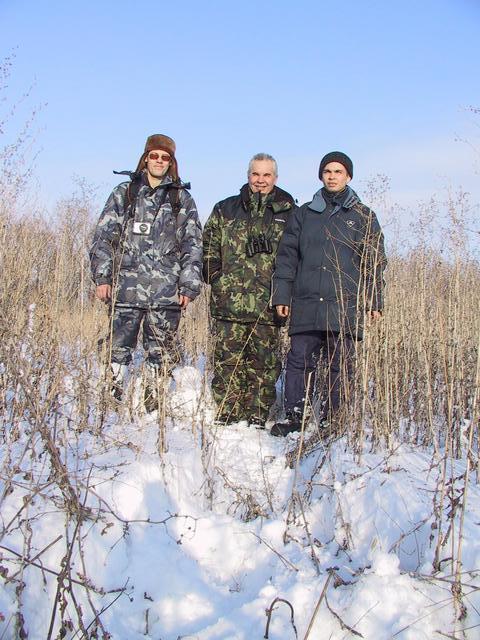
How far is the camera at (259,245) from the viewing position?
3.72m

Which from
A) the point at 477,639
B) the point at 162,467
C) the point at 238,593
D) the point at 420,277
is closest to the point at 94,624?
the point at 238,593

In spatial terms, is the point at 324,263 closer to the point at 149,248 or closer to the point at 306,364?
the point at 306,364

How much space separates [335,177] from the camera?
11.4 ft

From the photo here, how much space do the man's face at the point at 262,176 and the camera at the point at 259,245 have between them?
316 mm

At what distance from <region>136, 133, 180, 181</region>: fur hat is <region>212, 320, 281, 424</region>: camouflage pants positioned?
1.11 m

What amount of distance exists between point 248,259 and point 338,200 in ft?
2.36

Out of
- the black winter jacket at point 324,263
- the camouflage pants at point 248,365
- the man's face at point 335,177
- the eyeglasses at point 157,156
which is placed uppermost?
the eyeglasses at point 157,156

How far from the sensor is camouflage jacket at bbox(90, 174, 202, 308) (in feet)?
11.5

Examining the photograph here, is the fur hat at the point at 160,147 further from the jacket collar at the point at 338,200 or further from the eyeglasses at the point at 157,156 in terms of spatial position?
the jacket collar at the point at 338,200

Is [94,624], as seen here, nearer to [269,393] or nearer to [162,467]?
[162,467]

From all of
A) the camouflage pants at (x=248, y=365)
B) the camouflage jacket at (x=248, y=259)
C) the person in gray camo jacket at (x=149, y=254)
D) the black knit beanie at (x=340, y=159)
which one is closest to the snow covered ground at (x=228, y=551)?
the person in gray camo jacket at (x=149, y=254)

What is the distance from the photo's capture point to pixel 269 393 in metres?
3.81

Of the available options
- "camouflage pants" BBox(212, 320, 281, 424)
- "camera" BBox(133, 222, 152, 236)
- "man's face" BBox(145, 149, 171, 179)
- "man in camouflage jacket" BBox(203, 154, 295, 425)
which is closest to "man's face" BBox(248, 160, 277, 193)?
"man in camouflage jacket" BBox(203, 154, 295, 425)

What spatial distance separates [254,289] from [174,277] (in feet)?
1.81
